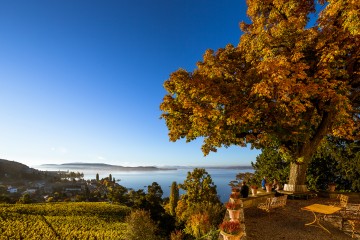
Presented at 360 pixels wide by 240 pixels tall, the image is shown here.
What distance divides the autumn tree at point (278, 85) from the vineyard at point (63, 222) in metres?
25.1

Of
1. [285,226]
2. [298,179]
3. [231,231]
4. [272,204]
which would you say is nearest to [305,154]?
[298,179]

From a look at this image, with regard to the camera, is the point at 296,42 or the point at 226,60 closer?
the point at 296,42

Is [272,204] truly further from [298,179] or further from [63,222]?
[63,222]

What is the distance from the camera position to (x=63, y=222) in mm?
45938

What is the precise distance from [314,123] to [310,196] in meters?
4.72

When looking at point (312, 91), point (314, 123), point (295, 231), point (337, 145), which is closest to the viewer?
point (295, 231)

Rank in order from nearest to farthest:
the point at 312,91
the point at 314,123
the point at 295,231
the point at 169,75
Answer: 1. the point at 295,231
2. the point at 312,91
3. the point at 169,75
4. the point at 314,123

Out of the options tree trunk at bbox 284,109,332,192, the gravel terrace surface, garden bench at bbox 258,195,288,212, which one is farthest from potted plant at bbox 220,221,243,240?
tree trunk at bbox 284,109,332,192

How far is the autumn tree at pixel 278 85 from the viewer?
12094 millimetres

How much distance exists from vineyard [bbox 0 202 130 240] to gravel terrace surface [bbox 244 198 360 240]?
2577cm

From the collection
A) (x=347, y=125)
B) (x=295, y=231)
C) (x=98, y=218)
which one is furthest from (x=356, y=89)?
(x=98, y=218)

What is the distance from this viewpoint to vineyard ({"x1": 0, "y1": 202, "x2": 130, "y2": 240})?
38781mm

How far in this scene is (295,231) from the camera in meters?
8.91

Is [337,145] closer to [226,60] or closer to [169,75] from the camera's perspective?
[226,60]
